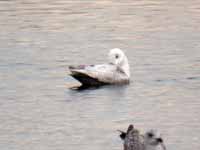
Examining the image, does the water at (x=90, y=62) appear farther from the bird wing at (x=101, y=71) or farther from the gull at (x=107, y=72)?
the bird wing at (x=101, y=71)

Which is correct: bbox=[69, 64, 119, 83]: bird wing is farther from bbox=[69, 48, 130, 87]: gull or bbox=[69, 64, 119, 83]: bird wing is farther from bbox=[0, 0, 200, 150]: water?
bbox=[0, 0, 200, 150]: water

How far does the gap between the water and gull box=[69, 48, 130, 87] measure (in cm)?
27

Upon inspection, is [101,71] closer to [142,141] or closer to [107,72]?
[107,72]

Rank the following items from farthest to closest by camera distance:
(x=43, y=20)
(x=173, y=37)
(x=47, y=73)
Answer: (x=43, y=20) → (x=173, y=37) → (x=47, y=73)

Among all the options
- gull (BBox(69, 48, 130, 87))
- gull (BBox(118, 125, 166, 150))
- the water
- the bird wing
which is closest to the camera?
gull (BBox(118, 125, 166, 150))

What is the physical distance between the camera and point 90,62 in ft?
99.5

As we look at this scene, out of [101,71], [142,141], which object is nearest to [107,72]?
[101,71]

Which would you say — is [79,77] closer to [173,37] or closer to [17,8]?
[173,37]

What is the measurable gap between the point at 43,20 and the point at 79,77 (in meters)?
7.03

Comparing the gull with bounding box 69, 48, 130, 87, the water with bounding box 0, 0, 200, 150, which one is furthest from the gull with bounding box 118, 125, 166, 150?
the gull with bounding box 69, 48, 130, 87

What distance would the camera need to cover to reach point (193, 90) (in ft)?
90.3

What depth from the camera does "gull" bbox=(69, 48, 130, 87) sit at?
28709mm

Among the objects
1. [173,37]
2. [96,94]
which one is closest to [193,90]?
[96,94]

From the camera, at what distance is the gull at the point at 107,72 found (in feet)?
94.2
